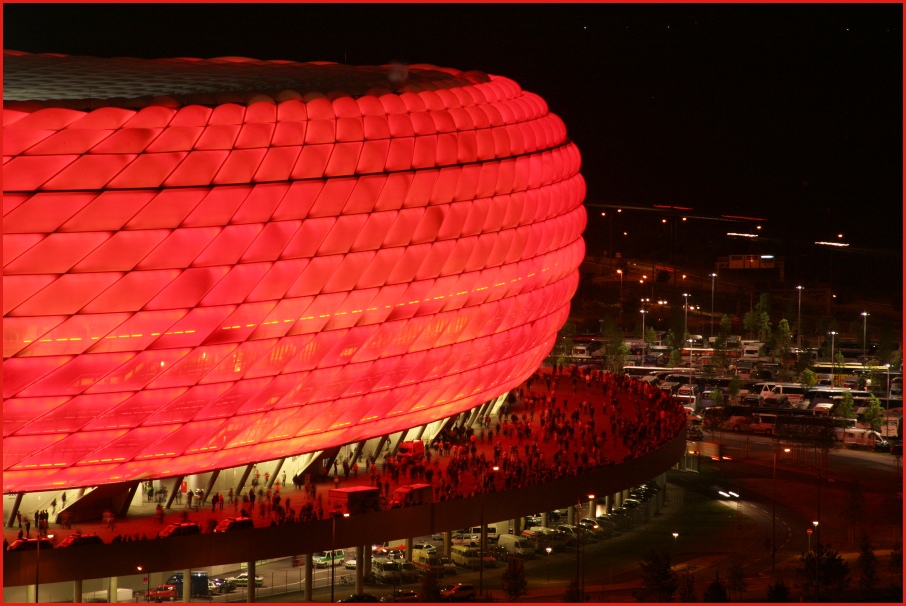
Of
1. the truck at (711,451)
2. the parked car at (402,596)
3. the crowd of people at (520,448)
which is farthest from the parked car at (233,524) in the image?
the truck at (711,451)

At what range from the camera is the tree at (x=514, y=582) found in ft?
126

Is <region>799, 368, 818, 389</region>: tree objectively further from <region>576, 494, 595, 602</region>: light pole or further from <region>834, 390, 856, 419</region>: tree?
<region>576, 494, 595, 602</region>: light pole

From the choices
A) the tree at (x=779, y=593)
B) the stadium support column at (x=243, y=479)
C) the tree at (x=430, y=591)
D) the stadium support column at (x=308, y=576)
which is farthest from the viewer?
the stadium support column at (x=243, y=479)

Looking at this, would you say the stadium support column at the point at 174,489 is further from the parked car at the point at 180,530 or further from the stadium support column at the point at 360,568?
the stadium support column at the point at 360,568

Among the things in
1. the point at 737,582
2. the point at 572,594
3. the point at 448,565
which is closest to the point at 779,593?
the point at 737,582

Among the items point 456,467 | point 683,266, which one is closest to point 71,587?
point 456,467

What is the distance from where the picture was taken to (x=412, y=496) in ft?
138

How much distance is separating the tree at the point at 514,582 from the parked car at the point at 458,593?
0.73m

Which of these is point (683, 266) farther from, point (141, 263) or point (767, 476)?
point (141, 263)

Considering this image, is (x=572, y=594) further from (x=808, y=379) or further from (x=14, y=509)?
(x=808, y=379)

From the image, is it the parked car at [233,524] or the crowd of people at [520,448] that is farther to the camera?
the crowd of people at [520,448]

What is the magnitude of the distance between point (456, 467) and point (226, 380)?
31.2 ft

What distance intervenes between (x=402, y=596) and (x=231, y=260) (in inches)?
367

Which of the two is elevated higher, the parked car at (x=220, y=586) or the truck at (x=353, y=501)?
the truck at (x=353, y=501)
